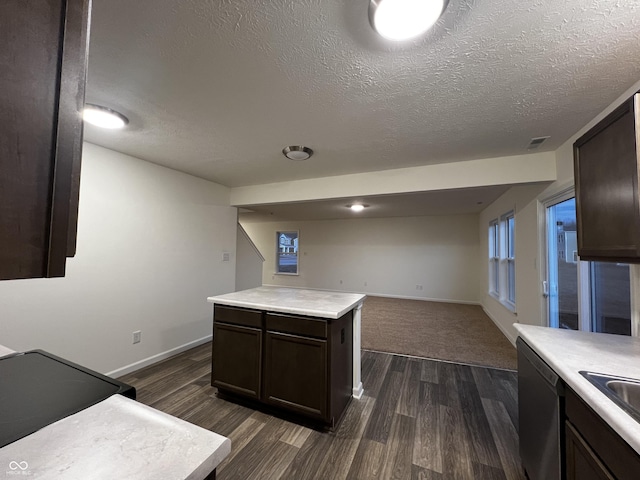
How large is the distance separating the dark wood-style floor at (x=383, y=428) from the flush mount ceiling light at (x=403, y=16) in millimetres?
2346

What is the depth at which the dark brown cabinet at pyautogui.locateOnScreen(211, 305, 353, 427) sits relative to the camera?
190 cm

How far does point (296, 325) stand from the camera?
78.5 inches

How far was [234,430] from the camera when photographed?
1938 mm

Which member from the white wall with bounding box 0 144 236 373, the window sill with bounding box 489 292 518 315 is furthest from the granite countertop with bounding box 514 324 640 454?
the white wall with bounding box 0 144 236 373

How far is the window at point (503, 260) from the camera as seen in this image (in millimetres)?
4096

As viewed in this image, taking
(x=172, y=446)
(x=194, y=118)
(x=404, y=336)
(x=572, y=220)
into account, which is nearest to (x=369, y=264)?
(x=404, y=336)

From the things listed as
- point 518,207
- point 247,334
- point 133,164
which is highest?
point 133,164

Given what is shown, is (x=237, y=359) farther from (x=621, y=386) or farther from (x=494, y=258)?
(x=494, y=258)

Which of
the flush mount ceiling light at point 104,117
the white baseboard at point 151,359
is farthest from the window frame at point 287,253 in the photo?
the flush mount ceiling light at point 104,117

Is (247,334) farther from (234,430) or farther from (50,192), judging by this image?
(50,192)

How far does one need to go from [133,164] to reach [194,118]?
1.38m

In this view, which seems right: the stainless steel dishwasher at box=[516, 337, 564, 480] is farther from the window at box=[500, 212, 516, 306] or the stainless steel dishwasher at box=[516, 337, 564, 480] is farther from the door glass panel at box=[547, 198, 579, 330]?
the window at box=[500, 212, 516, 306]

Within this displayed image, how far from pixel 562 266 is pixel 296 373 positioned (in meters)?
2.80

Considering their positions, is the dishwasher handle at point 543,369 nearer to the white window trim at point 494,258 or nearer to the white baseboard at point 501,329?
the white baseboard at point 501,329
